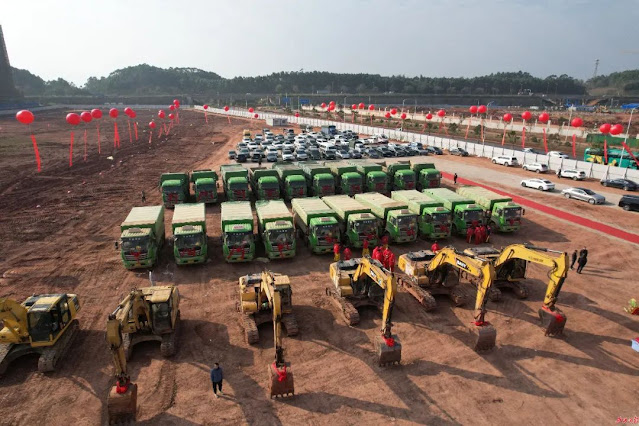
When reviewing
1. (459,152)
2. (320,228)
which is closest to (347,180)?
(320,228)

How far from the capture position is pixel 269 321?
52.1ft

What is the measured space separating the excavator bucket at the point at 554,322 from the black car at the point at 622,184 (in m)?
30.3

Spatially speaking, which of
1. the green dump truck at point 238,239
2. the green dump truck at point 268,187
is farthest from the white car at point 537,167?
the green dump truck at point 238,239

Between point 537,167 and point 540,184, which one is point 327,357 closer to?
point 540,184

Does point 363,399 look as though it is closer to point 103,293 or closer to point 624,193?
point 103,293

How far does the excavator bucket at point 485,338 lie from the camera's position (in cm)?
1434

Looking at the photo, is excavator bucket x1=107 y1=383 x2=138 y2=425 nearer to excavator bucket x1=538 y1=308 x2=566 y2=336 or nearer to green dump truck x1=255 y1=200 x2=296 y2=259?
green dump truck x1=255 y1=200 x2=296 y2=259

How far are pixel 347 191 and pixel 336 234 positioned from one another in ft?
34.4

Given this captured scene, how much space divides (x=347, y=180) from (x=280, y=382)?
21412 millimetres

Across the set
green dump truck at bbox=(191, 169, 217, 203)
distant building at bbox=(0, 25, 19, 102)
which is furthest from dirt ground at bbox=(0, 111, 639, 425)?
distant building at bbox=(0, 25, 19, 102)

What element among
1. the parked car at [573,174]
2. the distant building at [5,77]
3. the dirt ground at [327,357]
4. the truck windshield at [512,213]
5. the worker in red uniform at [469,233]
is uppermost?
the distant building at [5,77]

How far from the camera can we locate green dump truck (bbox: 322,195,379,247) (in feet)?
72.6

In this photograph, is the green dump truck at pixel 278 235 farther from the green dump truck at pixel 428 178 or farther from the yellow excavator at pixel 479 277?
the green dump truck at pixel 428 178

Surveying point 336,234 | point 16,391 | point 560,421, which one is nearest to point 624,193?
point 336,234
